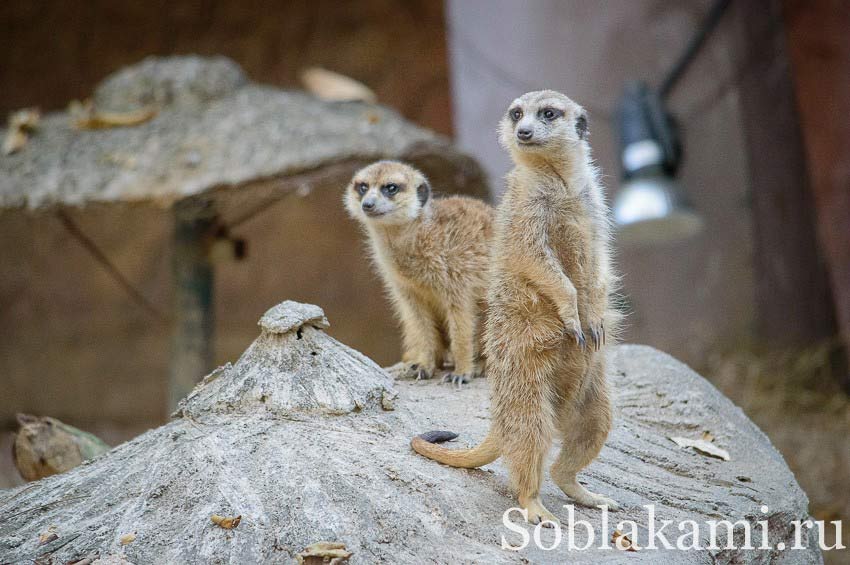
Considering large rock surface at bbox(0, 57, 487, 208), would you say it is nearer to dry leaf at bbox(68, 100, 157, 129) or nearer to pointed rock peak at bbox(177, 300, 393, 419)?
dry leaf at bbox(68, 100, 157, 129)

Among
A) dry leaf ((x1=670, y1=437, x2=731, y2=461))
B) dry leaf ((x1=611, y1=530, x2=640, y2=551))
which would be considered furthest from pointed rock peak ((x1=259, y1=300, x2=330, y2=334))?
dry leaf ((x1=670, y1=437, x2=731, y2=461))

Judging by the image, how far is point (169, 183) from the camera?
3.82m

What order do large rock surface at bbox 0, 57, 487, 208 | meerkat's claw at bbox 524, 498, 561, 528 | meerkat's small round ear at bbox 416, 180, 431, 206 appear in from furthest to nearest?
large rock surface at bbox 0, 57, 487, 208, meerkat's small round ear at bbox 416, 180, 431, 206, meerkat's claw at bbox 524, 498, 561, 528

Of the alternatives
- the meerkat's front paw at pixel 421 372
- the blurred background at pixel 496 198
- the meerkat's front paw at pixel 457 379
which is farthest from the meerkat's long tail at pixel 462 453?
the blurred background at pixel 496 198

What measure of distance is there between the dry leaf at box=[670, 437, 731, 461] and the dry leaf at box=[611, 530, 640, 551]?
0.75 m

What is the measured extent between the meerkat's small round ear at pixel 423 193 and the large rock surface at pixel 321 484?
0.79 metres

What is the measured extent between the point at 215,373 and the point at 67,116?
2.88 m

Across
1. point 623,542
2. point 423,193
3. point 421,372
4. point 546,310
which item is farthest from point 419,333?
point 623,542

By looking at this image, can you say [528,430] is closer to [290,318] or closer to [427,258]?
[290,318]

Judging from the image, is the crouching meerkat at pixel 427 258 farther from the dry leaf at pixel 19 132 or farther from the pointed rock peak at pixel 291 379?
the dry leaf at pixel 19 132

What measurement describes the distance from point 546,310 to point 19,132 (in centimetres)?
346

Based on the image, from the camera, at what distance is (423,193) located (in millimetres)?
3053

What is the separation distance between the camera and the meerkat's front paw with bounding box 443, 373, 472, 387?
2.82m

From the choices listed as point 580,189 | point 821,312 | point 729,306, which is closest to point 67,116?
point 580,189
